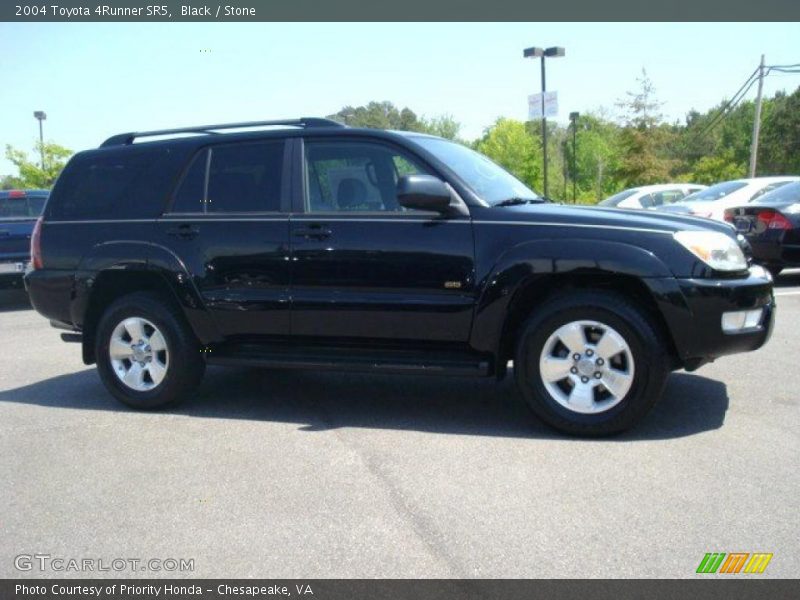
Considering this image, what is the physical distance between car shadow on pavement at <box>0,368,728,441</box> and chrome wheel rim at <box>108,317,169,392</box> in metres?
0.25

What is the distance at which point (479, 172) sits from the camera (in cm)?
556

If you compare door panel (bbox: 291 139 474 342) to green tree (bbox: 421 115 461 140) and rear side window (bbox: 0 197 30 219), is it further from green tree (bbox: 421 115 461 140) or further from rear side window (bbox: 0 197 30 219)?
green tree (bbox: 421 115 461 140)

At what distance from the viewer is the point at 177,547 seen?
347cm

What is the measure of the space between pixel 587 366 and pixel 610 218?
881 millimetres

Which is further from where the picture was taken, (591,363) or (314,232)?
(314,232)

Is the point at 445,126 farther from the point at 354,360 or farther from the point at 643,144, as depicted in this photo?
the point at 354,360

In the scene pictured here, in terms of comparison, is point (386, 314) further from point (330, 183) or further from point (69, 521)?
point (69, 521)

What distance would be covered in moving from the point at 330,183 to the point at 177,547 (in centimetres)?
272

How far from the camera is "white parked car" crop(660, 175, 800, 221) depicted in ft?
41.0

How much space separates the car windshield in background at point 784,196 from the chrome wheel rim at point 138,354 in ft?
28.2

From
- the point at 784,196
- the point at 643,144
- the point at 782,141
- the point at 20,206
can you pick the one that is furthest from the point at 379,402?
the point at 782,141

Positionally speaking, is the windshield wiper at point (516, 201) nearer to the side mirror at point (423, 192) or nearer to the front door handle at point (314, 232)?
the side mirror at point (423, 192)

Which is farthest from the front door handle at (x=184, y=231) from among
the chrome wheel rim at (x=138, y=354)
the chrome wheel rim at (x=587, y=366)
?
the chrome wheel rim at (x=587, y=366)
